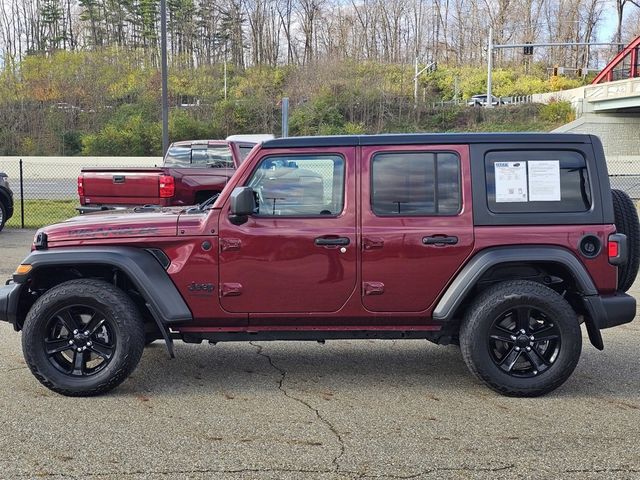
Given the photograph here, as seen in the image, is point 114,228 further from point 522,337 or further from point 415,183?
point 522,337

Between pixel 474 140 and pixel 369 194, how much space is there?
33.3 inches

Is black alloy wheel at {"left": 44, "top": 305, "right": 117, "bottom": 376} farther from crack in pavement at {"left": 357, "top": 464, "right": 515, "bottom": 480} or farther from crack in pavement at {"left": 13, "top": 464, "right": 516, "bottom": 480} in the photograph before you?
crack in pavement at {"left": 357, "top": 464, "right": 515, "bottom": 480}

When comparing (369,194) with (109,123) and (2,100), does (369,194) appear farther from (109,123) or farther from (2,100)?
(2,100)

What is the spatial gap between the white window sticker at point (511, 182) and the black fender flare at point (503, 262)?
0.36 metres

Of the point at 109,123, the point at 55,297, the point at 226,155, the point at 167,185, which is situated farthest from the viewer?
the point at 109,123

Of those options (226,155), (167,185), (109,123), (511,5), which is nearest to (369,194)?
(167,185)

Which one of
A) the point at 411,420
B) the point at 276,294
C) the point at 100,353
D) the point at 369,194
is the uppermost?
the point at 369,194

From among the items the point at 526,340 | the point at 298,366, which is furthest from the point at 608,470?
the point at 298,366

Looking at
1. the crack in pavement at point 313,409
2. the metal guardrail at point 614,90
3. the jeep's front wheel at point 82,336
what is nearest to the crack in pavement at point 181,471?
the crack in pavement at point 313,409

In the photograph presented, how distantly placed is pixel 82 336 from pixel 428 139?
111 inches

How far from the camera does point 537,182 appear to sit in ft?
16.7

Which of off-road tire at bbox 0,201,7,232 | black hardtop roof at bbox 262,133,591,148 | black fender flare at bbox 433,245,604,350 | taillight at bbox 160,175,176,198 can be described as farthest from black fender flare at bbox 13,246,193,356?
off-road tire at bbox 0,201,7,232

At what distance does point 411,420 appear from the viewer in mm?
4629

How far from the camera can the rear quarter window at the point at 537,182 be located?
5090 millimetres
